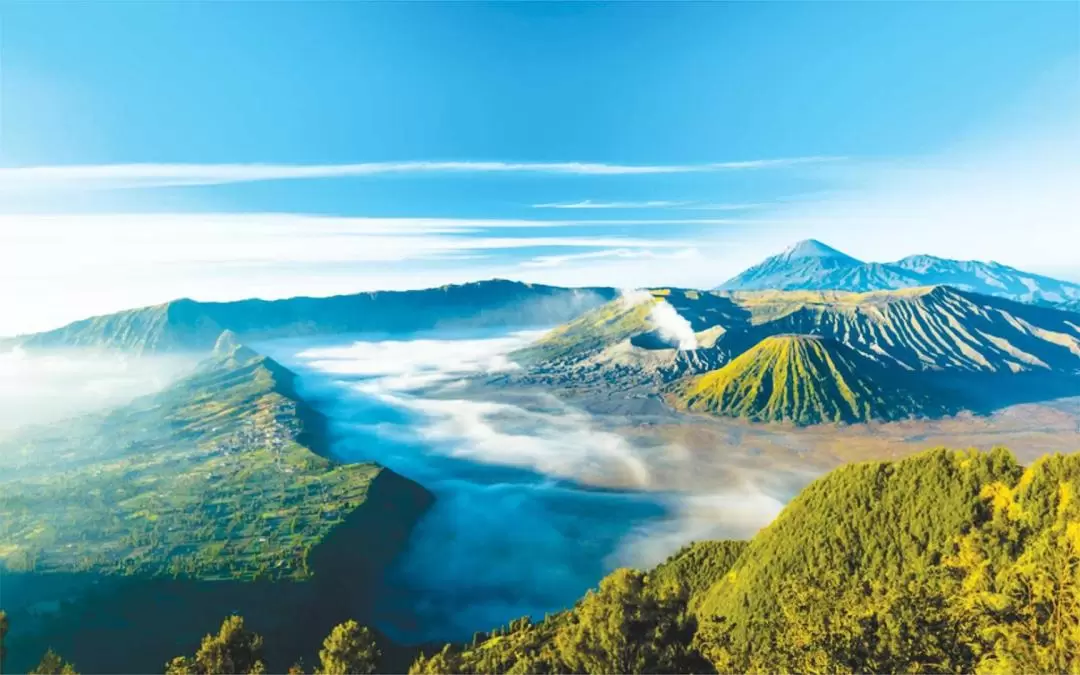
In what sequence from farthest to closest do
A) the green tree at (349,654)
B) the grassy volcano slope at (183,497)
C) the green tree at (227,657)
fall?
→ the grassy volcano slope at (183,497) → the green tree at (349,654) → the green tree at (227,657)

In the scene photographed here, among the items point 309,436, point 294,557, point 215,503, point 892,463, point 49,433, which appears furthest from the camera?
point 49,433

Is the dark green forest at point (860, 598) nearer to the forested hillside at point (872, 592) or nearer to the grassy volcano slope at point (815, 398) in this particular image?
the forested hillside at point (872, 592)

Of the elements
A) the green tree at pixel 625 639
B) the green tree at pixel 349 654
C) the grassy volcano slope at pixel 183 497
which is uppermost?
the green tree at pixel 625 639

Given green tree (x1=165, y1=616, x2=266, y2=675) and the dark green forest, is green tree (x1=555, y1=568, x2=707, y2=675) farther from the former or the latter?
green tree (x1=165, y1=616, x2=266, y2=675)

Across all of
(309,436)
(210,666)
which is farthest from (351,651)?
(309,436)

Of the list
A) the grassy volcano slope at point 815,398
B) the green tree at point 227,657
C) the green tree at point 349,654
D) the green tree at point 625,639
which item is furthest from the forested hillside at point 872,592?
the grassy volcano slope at point 815,398

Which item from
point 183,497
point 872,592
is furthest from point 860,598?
point 183,497

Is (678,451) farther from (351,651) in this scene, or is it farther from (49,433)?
(49,433)
